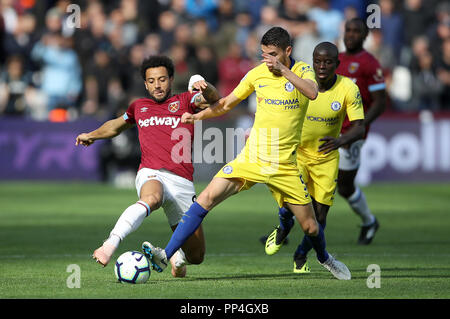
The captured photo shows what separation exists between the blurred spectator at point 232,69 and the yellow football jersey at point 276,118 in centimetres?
1214

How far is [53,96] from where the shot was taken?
20.8m

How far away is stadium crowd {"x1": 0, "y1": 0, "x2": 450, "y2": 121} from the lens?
20562mm

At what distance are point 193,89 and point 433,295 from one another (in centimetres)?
270

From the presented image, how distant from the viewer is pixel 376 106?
1105 cm

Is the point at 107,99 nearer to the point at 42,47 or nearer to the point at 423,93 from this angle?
the point at 42,47

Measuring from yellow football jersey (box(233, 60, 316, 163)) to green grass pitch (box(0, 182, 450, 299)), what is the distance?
3.66 feet

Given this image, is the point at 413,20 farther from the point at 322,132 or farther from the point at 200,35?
the point at 322,132

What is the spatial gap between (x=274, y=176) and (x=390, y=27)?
556 inches

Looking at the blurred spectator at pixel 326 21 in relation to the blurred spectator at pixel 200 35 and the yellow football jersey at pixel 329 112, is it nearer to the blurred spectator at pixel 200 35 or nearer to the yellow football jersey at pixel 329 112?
the blurred spectator at pixel 200 35

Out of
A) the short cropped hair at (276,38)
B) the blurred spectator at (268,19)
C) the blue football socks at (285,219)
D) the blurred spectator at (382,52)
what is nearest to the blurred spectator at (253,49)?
the blurred spectator at (268,19)

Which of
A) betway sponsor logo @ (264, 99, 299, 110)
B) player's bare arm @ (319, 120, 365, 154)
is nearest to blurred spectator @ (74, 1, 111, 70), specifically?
player's bare arm @ (319, 120, 365, 154)

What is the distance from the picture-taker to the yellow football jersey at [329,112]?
916cm

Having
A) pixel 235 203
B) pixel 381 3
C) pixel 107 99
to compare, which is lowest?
pixel 235 203
